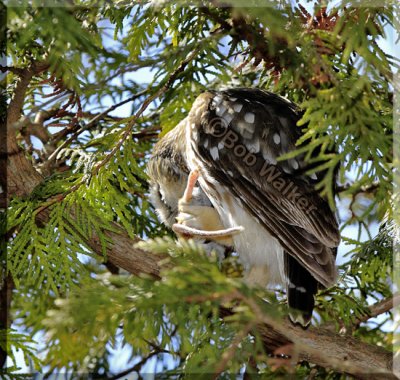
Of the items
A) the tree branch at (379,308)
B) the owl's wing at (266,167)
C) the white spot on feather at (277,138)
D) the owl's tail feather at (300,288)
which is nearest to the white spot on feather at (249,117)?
the owl's wing at (266,167)

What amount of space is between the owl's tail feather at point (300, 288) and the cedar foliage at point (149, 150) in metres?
0.22

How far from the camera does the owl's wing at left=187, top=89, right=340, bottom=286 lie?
2.15 m

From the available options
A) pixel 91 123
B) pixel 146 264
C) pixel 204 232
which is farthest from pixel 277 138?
pixel 91 123

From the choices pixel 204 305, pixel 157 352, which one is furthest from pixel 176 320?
pixel 157 352

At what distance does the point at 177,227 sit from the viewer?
8.05 ft

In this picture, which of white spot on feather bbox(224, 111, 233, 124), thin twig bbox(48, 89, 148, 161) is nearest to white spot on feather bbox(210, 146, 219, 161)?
white spot on feather bbox(224, 111, 233, 124)

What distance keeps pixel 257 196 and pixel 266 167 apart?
121 millimetres

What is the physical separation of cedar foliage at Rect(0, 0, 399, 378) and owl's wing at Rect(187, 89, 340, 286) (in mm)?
96

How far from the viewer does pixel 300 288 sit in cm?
217

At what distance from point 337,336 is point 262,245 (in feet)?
1.37

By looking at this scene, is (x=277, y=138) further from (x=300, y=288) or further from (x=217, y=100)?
(x=300, y=288)

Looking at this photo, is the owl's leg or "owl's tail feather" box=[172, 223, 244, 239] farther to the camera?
the owl's leg

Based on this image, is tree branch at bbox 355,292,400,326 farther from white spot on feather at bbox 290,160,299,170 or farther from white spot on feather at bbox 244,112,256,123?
A: white spot on feather at bbox 244,112,256,123

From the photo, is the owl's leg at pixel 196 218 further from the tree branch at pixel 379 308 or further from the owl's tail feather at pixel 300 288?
the tree branch at pixel 379 308
